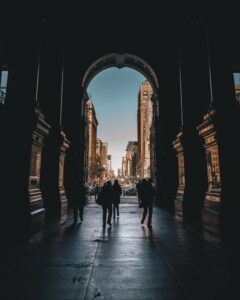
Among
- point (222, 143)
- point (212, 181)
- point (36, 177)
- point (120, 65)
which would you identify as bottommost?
point (212, 181)

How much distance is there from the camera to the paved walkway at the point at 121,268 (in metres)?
3.33

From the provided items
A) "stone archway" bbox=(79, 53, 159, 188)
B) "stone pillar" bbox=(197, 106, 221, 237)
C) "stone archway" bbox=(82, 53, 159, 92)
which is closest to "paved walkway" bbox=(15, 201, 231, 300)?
"stone pillar" bbox=(197, 106, 221, 237)

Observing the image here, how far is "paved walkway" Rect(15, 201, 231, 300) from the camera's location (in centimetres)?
333

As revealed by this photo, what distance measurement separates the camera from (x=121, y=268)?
14.1ft

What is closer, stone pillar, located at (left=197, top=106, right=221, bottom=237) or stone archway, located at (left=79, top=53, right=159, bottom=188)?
stone pillar, located at (left=197, top=106, right=221, bottom=237)

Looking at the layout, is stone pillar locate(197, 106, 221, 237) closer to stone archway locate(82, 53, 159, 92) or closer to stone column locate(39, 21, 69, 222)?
stone column locate(39, 21, 69, 222)

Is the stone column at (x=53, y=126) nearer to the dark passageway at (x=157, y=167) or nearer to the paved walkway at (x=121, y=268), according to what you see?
the dark passageway at (x=157, y=167)

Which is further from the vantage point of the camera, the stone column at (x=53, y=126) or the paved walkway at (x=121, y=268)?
the stone column at (x=53, y=126)

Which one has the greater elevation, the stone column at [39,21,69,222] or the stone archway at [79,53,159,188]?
the stone archway at [79,53,159,188]

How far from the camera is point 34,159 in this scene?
876 cm

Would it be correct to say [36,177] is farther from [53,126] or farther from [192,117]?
[192,117]

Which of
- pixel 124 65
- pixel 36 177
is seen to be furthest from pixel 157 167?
pixel 36 177

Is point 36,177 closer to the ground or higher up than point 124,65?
closer to the ground

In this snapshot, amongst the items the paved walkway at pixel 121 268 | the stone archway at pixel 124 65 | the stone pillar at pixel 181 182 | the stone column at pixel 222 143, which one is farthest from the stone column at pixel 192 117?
the stone archway at pixel 124 65
